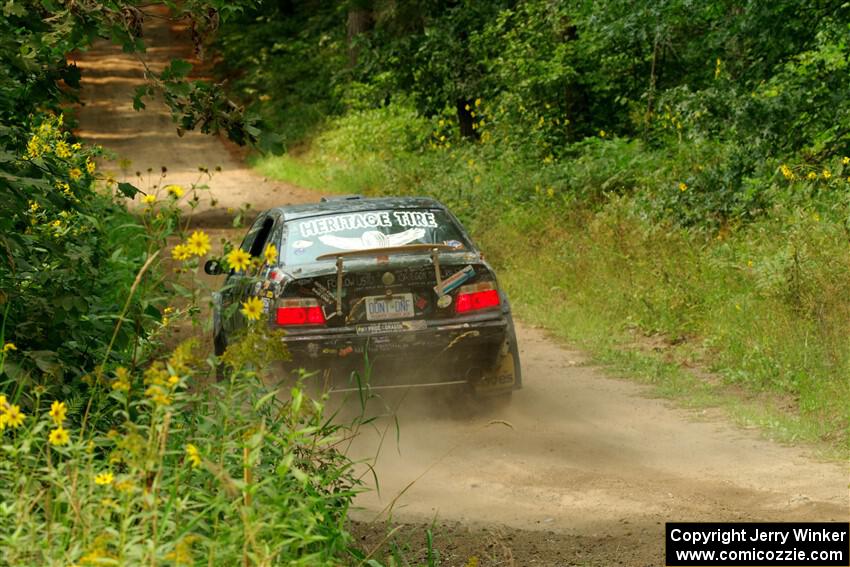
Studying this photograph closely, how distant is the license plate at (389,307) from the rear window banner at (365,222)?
928mm

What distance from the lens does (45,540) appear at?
449 cm

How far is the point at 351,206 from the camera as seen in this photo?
10.5 meters

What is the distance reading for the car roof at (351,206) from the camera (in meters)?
10.4

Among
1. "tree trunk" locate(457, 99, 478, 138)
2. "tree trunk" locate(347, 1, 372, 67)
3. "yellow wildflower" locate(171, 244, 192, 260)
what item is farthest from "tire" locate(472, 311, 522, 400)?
"tree trunk" locate(347, 1, 372, 67)

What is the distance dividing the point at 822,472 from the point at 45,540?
5.35 meters

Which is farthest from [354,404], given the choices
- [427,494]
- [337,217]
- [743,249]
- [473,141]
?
[473,141]

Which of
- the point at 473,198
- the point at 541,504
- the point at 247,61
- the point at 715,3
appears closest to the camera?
the point at 541,504

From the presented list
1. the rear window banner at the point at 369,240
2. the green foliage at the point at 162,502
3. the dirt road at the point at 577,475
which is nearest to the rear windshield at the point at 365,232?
the rear window banner at the point at 369,240

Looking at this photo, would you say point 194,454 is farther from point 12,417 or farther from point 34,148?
point 34,148

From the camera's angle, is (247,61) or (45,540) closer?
(45,540)

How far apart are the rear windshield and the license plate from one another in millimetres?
595

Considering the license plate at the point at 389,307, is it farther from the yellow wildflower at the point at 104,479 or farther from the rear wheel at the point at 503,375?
the yellow wildflower at the point at 104,479

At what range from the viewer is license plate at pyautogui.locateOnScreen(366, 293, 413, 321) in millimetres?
9430

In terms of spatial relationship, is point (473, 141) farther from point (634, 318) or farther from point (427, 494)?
point (427, 494)
